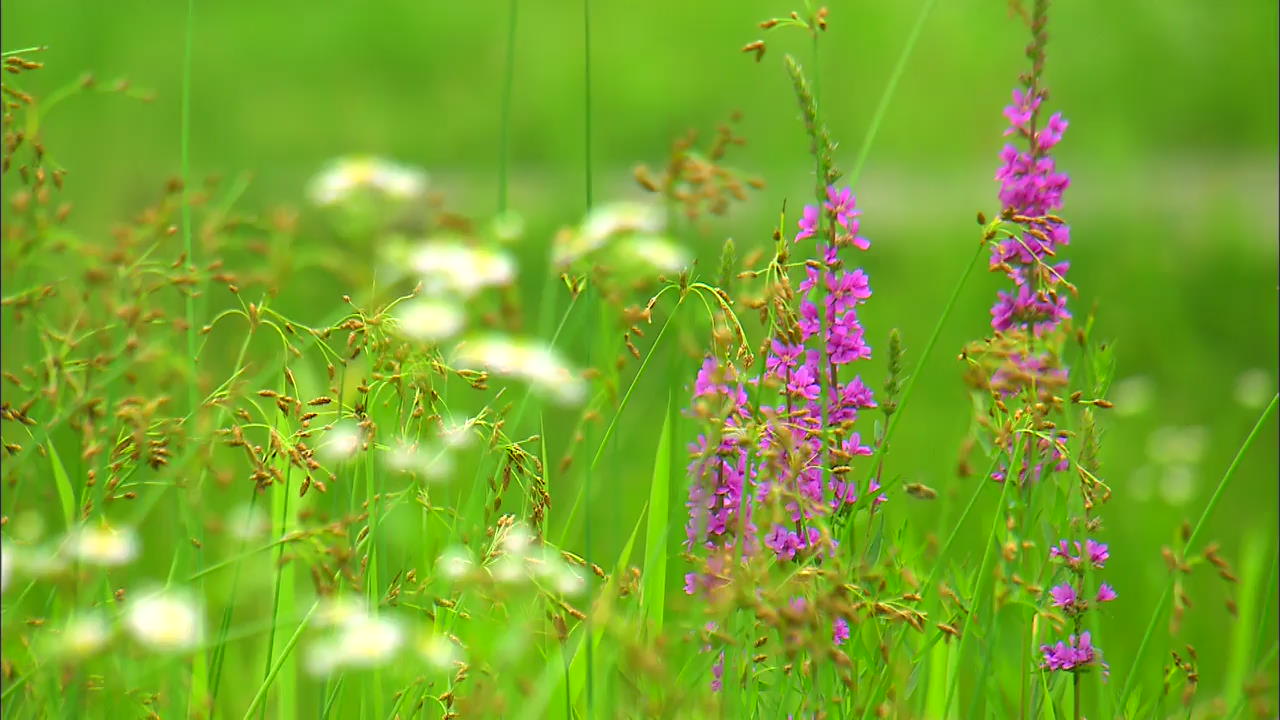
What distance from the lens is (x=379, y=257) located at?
96 centimetres

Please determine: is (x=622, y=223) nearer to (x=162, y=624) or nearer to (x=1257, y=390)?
Answer: (x=162, y=624)

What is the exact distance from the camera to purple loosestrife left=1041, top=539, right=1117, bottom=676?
1371mm

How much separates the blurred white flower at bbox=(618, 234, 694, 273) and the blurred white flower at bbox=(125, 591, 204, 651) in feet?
1.31

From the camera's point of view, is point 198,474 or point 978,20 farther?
point 978,20

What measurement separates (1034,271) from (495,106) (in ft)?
17.9

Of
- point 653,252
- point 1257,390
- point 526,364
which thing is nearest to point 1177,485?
point 1257,390

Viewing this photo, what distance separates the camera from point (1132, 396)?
3.46 meters

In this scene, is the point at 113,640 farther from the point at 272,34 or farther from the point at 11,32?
the point at 272,34

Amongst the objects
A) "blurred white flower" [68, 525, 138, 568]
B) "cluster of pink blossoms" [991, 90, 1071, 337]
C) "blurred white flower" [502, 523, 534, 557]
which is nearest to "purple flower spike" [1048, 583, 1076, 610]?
"cluster of pink blossoms" [991, 90, 1071, 337]

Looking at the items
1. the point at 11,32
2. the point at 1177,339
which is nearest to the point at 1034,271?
the point at 1177,339

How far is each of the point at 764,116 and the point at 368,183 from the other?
534 cm

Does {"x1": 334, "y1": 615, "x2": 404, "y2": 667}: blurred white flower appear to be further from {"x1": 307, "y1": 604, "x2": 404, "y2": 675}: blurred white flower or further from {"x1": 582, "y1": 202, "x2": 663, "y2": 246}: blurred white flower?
{"x1": 582, "y1": 202, "x2": 663, "y2": 246}: blurred white flower

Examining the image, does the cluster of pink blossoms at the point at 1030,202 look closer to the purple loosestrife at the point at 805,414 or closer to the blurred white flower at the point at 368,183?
the purple loosestrife at the point at 805,414

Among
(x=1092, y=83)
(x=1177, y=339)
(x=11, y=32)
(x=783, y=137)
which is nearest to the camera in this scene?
(x=1177, y=339)
